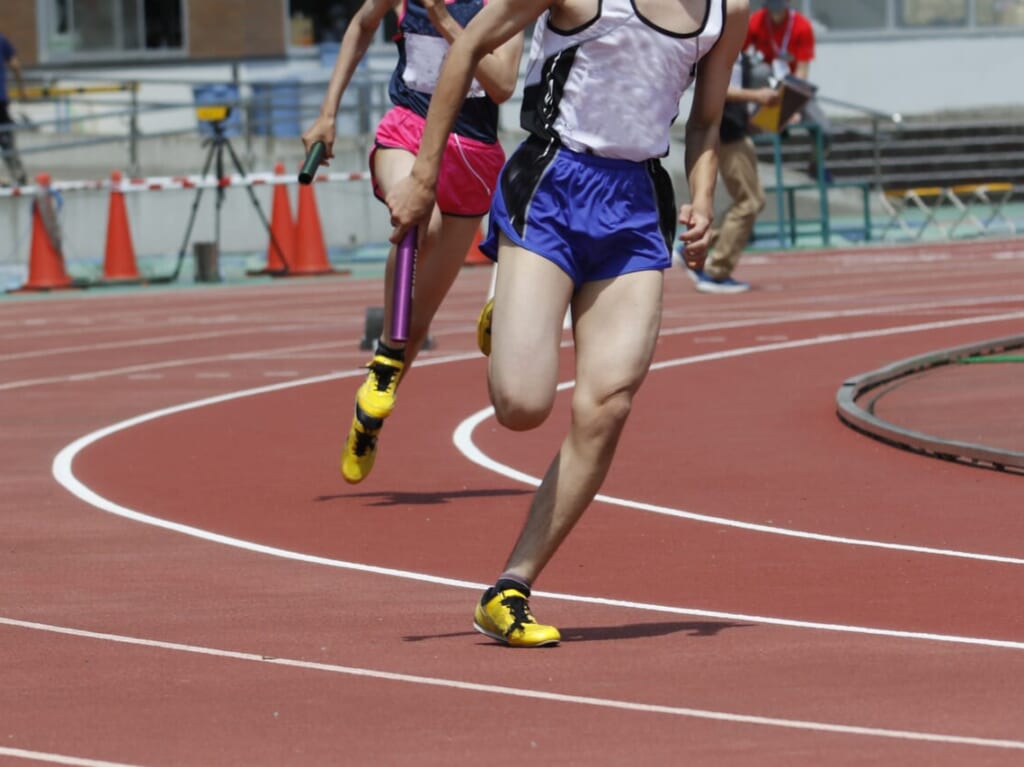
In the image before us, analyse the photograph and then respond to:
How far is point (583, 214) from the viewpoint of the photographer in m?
6.98

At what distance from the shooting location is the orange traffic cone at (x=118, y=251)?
2638 centimetres

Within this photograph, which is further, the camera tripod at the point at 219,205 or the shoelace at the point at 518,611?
the camera tripod at the point at 219,205

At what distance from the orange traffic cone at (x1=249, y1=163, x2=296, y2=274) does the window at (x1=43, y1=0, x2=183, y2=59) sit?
1274 cm

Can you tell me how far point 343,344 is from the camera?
18094 millimetres

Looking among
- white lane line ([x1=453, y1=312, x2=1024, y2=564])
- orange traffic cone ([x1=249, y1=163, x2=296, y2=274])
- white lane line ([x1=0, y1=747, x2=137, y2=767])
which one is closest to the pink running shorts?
white lane line ([x1=453, y1=312, x2=1024, y2=564])

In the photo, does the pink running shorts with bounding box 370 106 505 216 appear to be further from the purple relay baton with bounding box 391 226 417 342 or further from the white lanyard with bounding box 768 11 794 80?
the white lanyard with bounding box 768 11 794 80

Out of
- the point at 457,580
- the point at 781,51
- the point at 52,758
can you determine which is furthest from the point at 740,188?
the point at 52,758

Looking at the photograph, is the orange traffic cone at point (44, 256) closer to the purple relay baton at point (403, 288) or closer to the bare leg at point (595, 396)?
the purple relay baton at point (403, 288)

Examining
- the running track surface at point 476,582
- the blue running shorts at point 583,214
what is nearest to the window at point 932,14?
the running track surface at point 476,582

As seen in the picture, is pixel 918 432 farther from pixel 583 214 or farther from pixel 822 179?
pixel 822 179

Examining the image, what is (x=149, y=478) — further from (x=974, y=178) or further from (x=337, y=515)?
(x=974, y=178)

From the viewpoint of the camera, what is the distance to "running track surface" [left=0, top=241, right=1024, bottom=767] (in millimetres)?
5852

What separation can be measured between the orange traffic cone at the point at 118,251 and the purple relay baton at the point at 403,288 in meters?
17.4

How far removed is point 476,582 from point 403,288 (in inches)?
59.2
